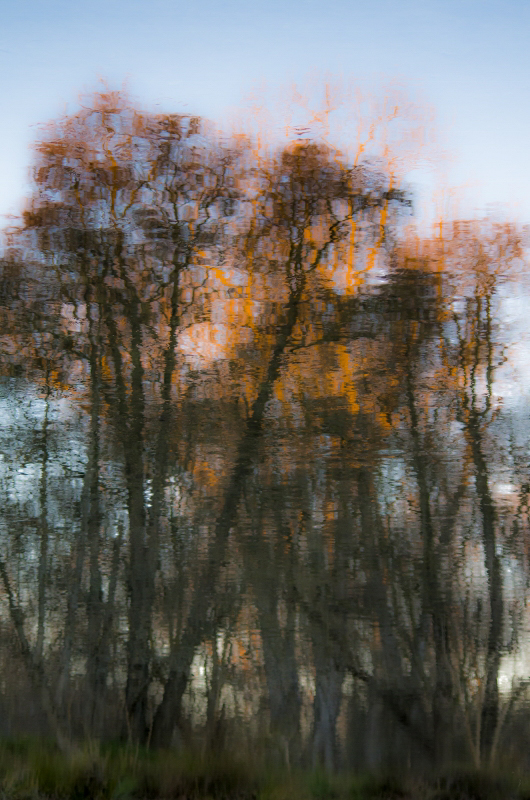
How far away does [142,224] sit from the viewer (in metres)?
3.66

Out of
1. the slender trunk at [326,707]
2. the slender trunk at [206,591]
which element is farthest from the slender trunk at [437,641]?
the slender trunk at [206,591]

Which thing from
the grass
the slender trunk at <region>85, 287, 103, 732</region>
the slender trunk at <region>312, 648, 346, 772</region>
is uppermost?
the slender trunk at <region>85, 287, 103, 732</region>

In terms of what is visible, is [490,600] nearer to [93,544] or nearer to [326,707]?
[326,707]

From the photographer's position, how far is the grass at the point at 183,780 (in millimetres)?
3084

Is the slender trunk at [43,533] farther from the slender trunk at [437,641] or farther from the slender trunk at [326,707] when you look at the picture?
the slender trunk at [437,641]

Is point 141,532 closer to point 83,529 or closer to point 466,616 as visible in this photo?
point 83,529

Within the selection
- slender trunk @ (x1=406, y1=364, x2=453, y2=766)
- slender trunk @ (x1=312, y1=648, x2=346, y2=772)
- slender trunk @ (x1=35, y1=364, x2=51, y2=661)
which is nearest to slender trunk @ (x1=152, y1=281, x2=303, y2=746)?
slender trunk @ (x1=312, y1=648, x2=346, y2=772)

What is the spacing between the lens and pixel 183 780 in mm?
3201

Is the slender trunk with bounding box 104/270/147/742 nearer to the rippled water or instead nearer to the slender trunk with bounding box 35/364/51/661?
the rippled water

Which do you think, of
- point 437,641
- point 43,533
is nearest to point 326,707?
point 437,641

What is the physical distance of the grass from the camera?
308 centimetres

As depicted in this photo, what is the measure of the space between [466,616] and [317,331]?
1572mm

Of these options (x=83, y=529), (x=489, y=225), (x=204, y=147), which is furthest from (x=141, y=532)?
(x=489, y=225)

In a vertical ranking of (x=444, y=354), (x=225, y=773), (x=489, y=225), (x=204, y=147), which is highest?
(x=204, y=147)
